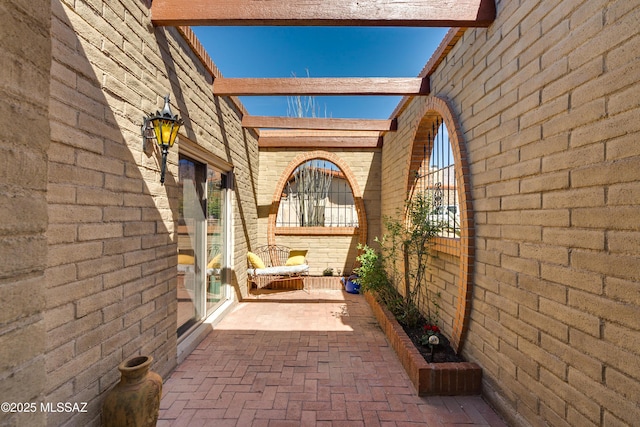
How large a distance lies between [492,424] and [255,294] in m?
4.15

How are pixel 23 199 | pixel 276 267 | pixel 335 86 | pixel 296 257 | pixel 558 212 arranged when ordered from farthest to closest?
1. pixel 296 257
2. pixel 276 267
3. pixel 335 86
4. pixel 558 212
5. pixel 23 199

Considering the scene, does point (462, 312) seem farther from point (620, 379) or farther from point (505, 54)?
point (505, 54)

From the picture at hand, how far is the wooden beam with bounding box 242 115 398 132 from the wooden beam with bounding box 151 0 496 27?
237 centimetres

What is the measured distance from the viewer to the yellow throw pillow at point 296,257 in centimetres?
570

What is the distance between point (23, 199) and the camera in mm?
812

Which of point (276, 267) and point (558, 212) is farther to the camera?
point (276, 267)

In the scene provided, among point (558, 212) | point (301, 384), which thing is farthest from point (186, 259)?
point (558, 212)

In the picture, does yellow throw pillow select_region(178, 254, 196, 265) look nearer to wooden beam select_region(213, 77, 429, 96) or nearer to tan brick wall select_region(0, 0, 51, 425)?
wooden beam select_region(213, 77, 429, 96)

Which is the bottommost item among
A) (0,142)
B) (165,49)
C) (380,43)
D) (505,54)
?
(0,142)

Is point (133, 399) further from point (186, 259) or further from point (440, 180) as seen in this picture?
point (440, 180)

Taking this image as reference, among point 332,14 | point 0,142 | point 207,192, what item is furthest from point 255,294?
point 0,142

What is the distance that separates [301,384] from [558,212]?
7.68 feet

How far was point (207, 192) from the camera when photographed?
12.4 feet

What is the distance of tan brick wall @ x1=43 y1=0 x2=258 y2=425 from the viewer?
1.50m
